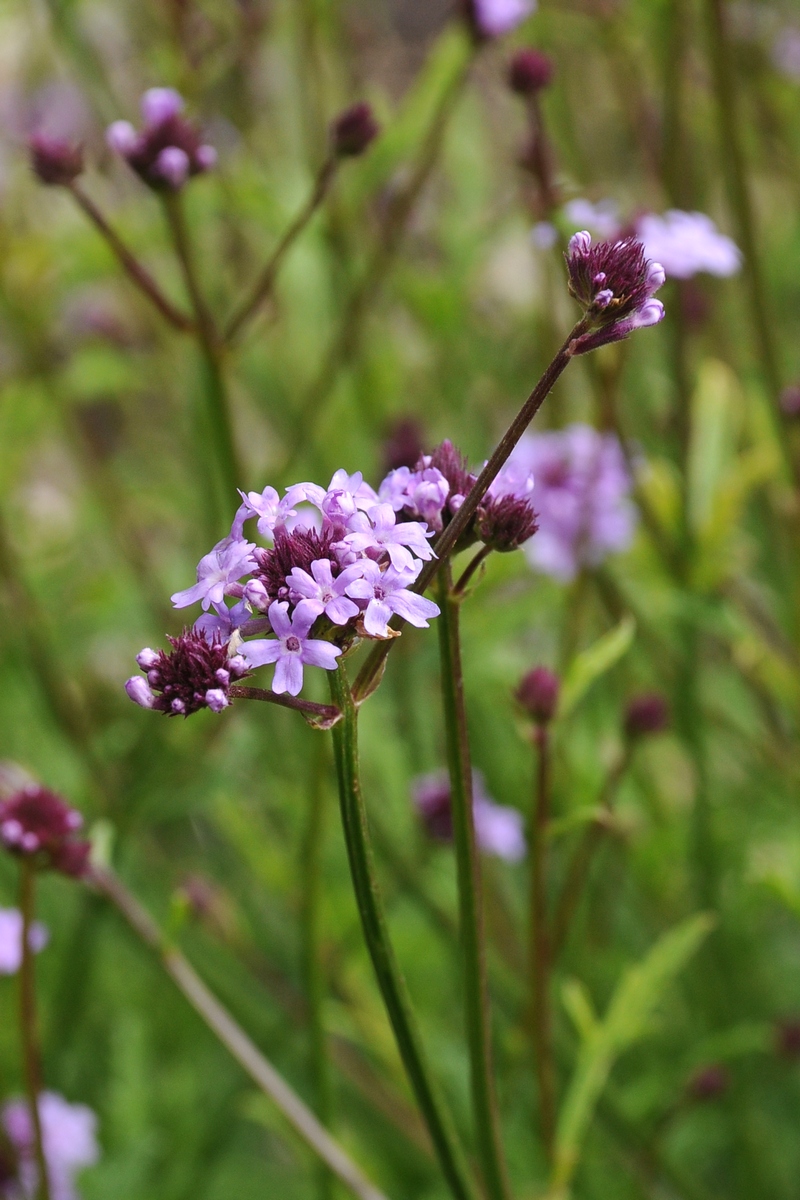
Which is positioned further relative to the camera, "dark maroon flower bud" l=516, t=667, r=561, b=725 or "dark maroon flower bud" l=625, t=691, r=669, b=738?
"dark maroon flower bud" l=625, t=691, r=669, b=738

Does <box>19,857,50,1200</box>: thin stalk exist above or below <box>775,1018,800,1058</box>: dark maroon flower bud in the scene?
above

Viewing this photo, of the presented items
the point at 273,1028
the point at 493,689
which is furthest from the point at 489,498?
the point at 273,1028

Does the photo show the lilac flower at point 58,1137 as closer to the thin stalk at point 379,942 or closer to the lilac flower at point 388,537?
the thin stalk at point 379,942

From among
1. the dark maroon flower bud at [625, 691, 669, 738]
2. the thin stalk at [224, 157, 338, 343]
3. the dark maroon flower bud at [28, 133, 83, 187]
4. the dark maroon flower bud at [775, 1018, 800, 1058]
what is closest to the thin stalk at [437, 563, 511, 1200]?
the dark maroon flower bud at [625, 691, 669, 738]

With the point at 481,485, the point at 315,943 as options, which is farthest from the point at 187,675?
the point at 315,943

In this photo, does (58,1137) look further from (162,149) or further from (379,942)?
(162,149)

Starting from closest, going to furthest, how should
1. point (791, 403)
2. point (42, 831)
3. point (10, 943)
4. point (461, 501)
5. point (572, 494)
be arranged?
point (461, 501) < point (42, 831) < point (10, 943) < point (791, 403) < point (572, 494)

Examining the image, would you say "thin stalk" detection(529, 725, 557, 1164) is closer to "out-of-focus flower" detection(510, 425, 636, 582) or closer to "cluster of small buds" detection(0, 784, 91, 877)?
"cluster of small buds" detection(0, 784, 91, 877)
